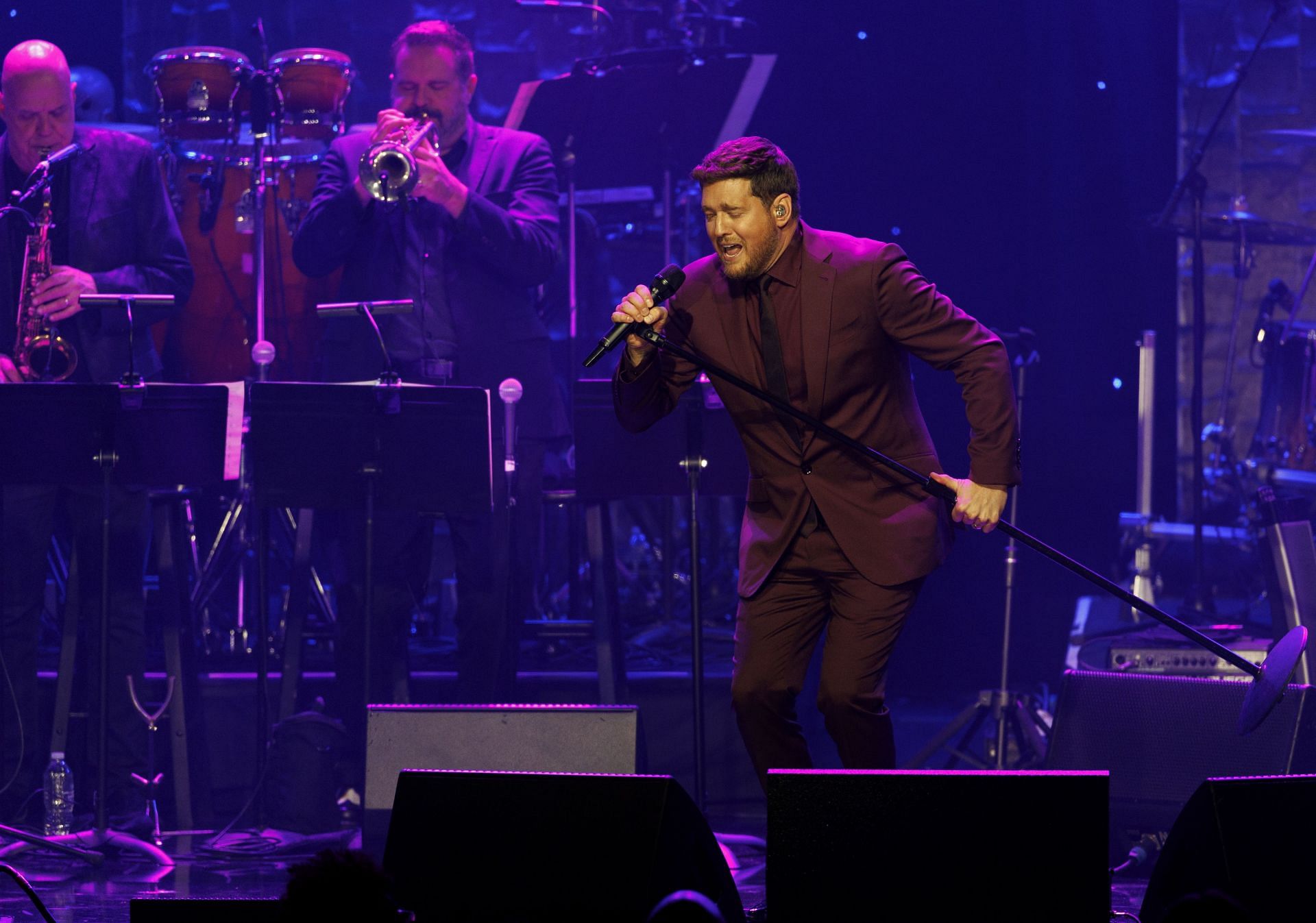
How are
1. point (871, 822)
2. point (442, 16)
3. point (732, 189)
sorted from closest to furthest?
1. point (871, 822)
2. point (732, 189)
3. point (442, 16)

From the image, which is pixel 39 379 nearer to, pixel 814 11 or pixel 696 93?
pixel 696 93

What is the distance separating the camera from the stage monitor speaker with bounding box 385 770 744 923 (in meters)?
3.12

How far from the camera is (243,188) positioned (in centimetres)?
760

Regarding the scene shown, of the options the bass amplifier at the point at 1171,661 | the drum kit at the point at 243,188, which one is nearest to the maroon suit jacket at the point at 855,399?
the bass amplifier at the point at 1171,661

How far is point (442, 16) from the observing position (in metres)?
8.99

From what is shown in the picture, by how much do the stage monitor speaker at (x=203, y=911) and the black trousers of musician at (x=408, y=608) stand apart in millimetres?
3451

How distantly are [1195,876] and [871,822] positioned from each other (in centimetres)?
67

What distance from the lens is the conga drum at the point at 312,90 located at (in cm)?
728

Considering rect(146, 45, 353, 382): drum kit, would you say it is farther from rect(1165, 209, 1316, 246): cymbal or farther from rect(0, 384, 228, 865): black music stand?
rect(1165, 209, 1316, 246): cymbal

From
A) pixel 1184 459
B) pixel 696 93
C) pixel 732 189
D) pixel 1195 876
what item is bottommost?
pixel 1195 876

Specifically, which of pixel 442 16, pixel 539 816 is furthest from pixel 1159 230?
pixel 539 816

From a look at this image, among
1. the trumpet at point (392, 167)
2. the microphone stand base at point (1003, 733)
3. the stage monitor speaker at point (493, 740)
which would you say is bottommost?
the microphone stand base at point (1003, 733)

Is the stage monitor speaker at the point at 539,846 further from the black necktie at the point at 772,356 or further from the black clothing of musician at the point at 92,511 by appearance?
the black clothing of musician at the point at 92,511

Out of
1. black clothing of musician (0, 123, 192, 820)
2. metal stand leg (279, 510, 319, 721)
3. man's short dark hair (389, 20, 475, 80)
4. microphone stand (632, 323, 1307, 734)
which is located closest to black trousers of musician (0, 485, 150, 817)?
black clothing of musician (0, 123, 192, 820)
